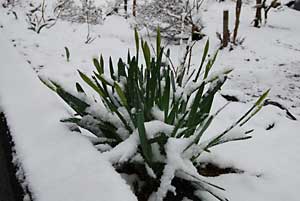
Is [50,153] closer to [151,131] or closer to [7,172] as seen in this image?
[7,172]

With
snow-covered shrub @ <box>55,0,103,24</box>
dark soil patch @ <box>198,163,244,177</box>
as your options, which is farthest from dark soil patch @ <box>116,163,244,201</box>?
snow-covered shrub @ <box>55,0,103,24</box>

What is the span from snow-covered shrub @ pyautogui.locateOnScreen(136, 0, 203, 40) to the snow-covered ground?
389mm

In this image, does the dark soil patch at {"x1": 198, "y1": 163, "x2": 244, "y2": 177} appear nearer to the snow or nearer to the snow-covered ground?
the snow-covered ground

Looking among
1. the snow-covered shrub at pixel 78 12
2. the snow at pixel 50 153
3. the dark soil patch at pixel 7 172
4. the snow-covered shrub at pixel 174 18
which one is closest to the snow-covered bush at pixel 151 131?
the snow at pixel 50 153

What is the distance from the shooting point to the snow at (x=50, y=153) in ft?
3.85

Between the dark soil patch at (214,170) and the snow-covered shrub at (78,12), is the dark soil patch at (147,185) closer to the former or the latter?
the dark soil patch at (214,170)

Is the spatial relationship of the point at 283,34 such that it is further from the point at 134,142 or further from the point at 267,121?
the point at 134,142

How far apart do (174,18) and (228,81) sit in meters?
2.67

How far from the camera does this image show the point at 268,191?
1.93 metres

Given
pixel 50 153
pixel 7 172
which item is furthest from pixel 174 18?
pixel 50 153

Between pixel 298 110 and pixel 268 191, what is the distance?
2.06 meters

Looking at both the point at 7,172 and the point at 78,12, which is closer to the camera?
the point at 7,172

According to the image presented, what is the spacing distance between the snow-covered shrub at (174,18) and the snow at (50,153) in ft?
15.7

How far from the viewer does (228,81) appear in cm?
463
